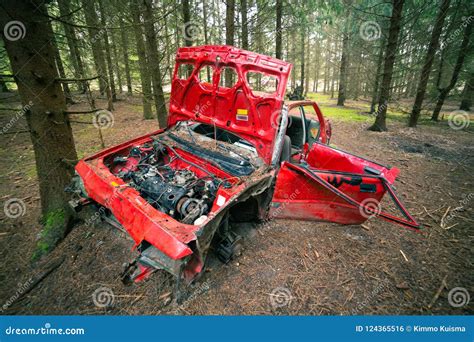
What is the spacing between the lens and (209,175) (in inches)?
120

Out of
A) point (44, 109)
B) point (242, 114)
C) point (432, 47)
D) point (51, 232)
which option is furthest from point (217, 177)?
point (432, 47)

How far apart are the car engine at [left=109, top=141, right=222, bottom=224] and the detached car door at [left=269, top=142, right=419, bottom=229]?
3.02 ft

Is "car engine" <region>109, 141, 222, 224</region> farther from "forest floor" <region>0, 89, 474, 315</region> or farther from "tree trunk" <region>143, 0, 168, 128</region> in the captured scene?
"tree trunk" <region>143, 0, 168, 128</region>

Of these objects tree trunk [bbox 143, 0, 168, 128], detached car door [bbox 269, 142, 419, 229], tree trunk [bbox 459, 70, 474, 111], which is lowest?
detached car door [bbox 269, 142, 419, 229]

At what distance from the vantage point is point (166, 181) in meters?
2.93

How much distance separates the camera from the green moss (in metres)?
3.09

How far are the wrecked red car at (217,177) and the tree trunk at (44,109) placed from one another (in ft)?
1.68

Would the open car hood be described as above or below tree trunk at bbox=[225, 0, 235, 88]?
below

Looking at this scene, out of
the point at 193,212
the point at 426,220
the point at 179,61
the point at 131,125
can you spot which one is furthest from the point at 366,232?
the point at 131,125

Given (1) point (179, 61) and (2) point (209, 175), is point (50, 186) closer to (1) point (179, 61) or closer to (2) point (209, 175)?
(2) point (209, 175)

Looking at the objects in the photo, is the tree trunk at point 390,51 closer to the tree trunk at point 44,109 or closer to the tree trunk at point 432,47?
the tree trunk at point 432,47

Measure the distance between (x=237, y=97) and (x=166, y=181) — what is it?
1628 mm

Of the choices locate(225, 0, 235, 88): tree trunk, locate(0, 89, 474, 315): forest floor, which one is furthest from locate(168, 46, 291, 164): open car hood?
locate(225, 0, 235, 88): tree trunk

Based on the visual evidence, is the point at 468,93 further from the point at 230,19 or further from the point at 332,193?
the point at 332,193
